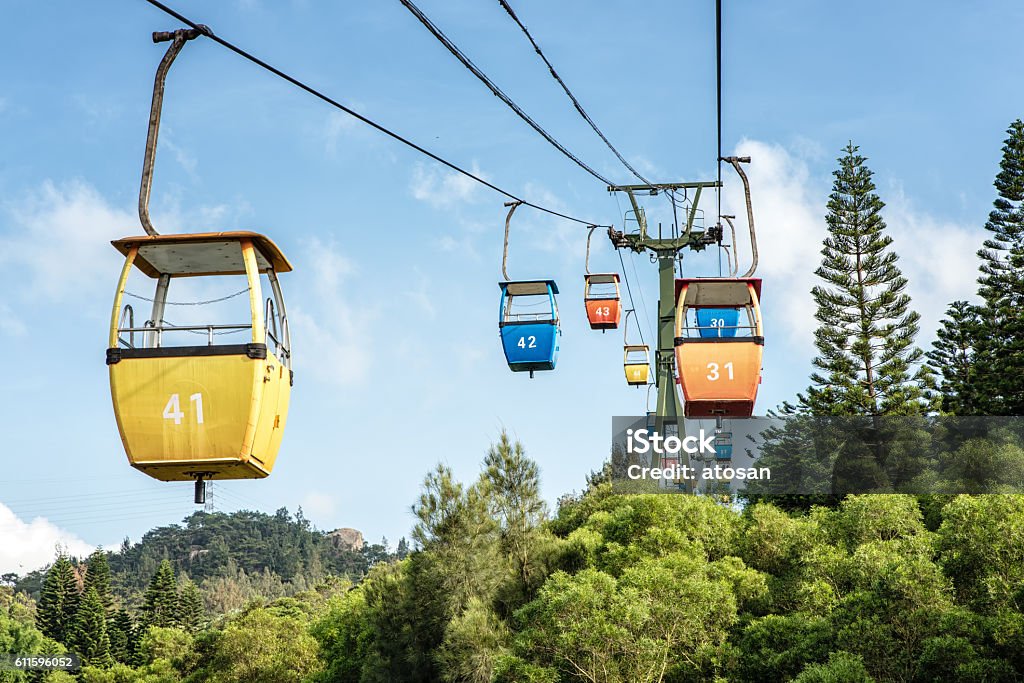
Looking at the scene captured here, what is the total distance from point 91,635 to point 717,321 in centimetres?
6851

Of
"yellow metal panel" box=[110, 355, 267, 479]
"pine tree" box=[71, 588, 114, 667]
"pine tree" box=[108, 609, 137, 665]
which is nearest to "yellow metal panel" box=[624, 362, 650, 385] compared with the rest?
"yellow metal panel" box=[110, 355, 267, 479]

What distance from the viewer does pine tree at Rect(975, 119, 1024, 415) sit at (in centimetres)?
4262

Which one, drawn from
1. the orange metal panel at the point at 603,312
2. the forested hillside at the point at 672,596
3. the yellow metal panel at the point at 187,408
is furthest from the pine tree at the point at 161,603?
the yellow metal panel at the point at 187,408

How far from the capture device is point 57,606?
273 ft

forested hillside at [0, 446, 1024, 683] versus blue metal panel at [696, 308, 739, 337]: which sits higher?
blue metal panel at [696, 308, 739, 337]

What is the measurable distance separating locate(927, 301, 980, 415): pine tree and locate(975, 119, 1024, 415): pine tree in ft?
1.28

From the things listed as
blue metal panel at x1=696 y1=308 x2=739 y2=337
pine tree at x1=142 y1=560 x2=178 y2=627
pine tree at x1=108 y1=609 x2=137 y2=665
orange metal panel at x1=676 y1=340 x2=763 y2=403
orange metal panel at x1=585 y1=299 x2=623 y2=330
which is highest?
orange metal panel at x1=585 y1=299 x2=623 y2=330

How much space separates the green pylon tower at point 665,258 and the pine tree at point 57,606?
224ft

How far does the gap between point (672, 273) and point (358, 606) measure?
1100 inches

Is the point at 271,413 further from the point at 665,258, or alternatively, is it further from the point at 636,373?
the point at 636,373

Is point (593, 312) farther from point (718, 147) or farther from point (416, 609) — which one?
point (416, 609)

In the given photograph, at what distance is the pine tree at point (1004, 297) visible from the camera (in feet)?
140

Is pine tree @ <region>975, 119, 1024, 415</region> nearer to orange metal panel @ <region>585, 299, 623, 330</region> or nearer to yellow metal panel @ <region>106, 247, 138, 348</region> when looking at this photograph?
orange metal panel @ <region>585, 299, 623, 330</region>

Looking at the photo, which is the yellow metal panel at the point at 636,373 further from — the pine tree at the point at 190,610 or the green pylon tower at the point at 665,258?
the pine tree at the point at 190,610
